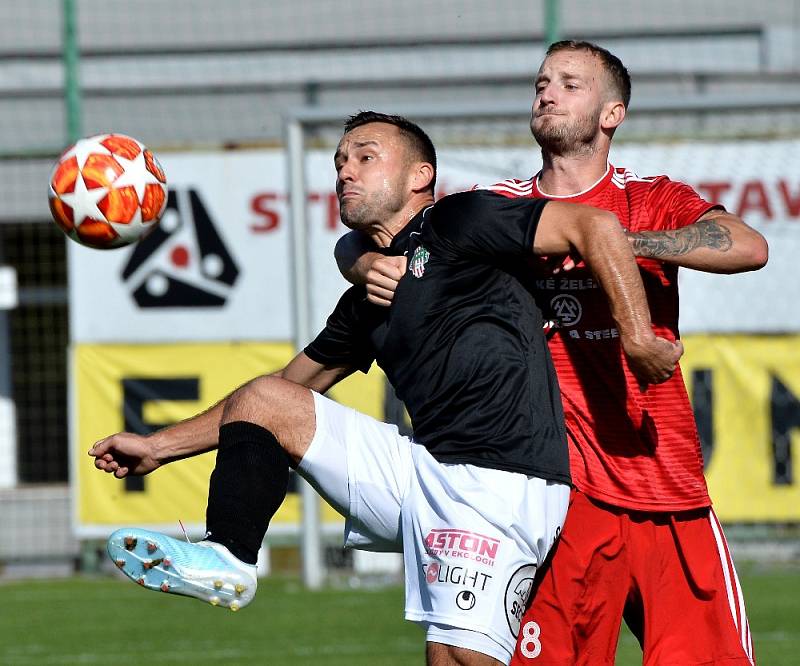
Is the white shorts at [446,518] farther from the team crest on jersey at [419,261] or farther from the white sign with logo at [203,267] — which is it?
the white sign with logo at [203,267]

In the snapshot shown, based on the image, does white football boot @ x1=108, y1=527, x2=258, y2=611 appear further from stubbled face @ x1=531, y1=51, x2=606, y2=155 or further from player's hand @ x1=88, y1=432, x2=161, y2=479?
stubbled face @ x1=531, y1=51, x2=606, y2=155

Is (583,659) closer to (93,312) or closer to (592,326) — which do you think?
(592,326)

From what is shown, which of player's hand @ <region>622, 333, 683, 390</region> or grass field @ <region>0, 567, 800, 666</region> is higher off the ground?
player's hand @ <region>622, 333, 683, 390</region>

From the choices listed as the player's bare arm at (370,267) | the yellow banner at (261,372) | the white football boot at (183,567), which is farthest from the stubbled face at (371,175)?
the yellow banner at (261,372)

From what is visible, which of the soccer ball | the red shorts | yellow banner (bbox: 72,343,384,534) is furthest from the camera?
yellow banner (bbox: 72,343,384,534)

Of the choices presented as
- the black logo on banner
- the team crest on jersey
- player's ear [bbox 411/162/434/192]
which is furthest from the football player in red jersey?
the black logo on banner

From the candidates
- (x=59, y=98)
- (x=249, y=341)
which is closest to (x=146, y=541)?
(x=249, y=341)

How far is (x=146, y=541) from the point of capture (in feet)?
12.5

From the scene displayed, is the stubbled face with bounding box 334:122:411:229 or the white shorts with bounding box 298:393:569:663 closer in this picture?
the white shorts with bounding box 298:393:569:663

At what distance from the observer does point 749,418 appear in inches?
381

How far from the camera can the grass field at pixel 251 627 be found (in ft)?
24.1

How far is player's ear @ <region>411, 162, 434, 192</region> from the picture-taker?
452 cm

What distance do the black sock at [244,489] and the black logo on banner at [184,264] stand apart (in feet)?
20.6

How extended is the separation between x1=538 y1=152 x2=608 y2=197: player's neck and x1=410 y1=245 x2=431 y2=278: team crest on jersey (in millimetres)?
545
